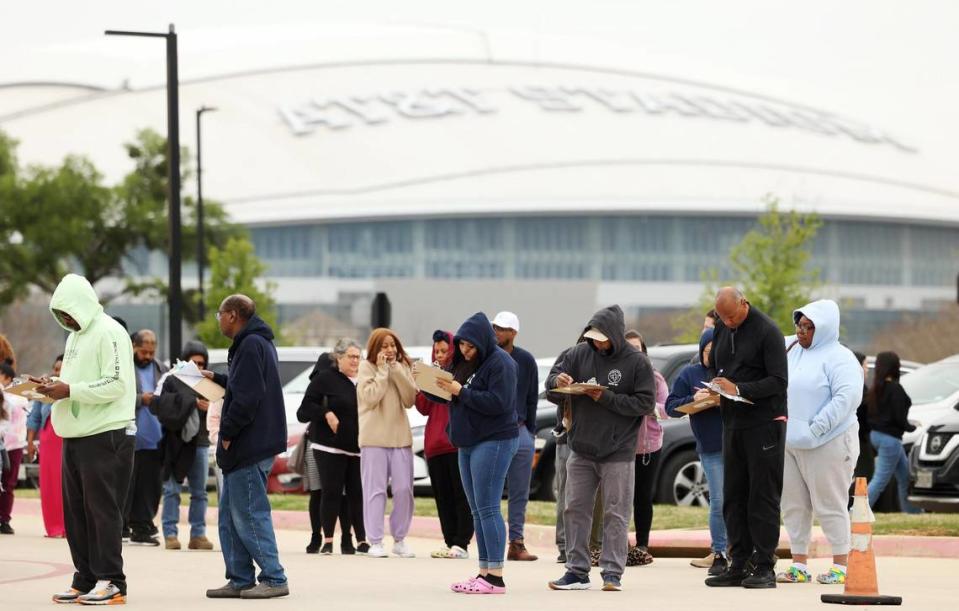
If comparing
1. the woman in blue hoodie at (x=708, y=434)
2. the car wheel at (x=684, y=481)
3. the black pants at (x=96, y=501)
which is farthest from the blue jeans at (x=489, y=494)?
the car wheel at (x=684, y=481)

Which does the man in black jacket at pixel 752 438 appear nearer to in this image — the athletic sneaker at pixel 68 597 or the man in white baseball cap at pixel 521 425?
the man in white baseball cap at pixel 521 425

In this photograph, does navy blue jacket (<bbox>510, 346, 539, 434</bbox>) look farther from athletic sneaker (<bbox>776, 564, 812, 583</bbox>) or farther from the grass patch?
athletic sneaker (<bbox>776, 564, 812, 583</bbox>)

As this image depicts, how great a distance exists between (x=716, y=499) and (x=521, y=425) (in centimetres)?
211

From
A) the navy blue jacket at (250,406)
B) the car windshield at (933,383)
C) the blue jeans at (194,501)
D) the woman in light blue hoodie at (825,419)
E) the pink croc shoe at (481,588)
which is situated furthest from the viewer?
the car windshield at (933,383)

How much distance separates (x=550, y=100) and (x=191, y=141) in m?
21.7

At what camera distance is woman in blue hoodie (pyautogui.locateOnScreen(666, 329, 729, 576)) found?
42.5ft

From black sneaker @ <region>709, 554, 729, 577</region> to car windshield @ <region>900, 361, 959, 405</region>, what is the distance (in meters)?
8.60

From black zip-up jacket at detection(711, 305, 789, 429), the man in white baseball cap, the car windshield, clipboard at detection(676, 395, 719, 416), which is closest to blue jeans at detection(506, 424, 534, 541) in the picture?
the man in white baseball cap

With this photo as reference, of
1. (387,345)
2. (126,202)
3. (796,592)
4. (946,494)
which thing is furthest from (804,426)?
(126,202)

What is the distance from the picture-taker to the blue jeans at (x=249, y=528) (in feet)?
35.7

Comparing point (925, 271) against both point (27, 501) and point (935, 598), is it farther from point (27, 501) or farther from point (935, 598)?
point (935, 598)

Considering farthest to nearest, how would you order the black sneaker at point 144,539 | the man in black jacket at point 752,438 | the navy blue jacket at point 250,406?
the black sneaker at point 144,539 → the man in black jacket at point 752,438 → the navy blue jacket at point 250,406

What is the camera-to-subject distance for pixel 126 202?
57.5 m

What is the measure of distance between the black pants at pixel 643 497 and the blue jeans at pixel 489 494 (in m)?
2.58
